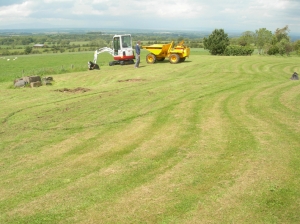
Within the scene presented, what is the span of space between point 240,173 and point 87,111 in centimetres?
720

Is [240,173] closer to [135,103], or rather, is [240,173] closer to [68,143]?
[68,143]

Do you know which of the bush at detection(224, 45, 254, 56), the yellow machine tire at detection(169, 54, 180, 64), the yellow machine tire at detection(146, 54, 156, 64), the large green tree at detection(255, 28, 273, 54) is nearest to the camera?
the yellow machine tire at detection(169, 54, 180, 64)

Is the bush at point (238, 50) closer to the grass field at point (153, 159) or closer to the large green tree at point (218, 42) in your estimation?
the large green tree at point (218, 42)

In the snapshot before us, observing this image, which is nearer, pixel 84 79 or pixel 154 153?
pixel 154 153

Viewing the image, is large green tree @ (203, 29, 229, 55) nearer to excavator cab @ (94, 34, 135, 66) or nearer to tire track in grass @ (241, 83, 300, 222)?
excavator cab @ (94, 34, 135, 66)

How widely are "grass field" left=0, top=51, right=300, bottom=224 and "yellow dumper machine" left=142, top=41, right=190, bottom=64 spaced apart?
46.5 feet

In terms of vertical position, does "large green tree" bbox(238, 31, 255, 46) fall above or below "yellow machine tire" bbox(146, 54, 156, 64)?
above

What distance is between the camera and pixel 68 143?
8.55 m

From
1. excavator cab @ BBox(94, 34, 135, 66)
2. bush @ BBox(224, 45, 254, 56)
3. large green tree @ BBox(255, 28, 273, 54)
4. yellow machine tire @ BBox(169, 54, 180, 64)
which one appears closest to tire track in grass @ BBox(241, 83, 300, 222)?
yellow machine tire @ BBox(169, 54, 180, 64)

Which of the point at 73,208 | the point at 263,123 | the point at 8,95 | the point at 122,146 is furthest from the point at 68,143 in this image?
the point at 8,95

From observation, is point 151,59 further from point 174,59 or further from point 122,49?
point 122,49

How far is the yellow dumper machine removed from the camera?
2800cm

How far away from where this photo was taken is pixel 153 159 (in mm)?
7125

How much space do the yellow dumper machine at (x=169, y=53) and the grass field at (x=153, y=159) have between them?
14.2 meters
